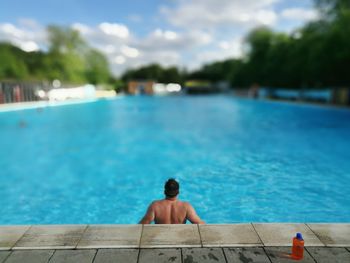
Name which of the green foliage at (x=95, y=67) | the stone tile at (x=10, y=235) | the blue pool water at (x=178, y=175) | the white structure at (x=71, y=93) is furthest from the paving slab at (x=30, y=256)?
the green foliage at (x=95, y=67)

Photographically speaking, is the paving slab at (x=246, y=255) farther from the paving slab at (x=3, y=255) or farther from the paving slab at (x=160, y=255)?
the paving slab at (x=3, y=255)

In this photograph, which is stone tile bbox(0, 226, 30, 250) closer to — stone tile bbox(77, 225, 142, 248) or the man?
stone tile bbox(77, 225, 142, 248)

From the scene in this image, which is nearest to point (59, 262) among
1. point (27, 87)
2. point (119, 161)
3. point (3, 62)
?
point (119, 161)

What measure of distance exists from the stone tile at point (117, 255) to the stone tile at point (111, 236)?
0.08m

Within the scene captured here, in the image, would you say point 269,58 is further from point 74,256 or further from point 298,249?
point 74,256

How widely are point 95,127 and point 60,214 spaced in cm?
1229

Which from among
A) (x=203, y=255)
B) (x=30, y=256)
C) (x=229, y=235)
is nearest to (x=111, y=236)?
(x=30, y=256)

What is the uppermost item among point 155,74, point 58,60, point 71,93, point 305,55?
point 58,60

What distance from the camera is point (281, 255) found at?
9.53ft

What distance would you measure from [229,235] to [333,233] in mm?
1299

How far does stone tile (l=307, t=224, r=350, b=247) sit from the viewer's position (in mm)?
3143

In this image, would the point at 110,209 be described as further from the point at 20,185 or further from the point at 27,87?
the point at 27,87

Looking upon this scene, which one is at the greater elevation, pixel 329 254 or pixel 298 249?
Result: pixel 298 249

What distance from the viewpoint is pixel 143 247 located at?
306 centimetres
